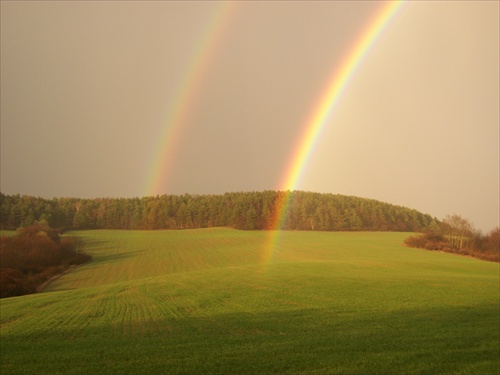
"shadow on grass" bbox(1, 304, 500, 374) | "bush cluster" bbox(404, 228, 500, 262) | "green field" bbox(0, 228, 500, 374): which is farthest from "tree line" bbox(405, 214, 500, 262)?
"shadow on grass" bbox(1, 304, 500, 374)

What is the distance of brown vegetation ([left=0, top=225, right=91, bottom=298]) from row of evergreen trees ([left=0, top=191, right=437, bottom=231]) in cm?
4968

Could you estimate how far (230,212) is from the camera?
12562cm

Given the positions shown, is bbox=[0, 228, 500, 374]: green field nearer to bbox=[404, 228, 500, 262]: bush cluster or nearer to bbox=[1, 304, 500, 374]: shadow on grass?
bbox=[1, 304, 500, 374]: shadow on grass

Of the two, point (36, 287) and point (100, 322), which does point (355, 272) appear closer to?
point (100, 322)

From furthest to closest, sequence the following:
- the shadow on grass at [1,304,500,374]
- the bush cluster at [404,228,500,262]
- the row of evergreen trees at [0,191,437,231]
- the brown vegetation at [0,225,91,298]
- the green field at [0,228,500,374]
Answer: the row of evergreen trees at [0,191,437,231] < the bush cluster at [404,228,500,262] < the brown vegetation at [0,225,91,298] < the green field at [0,228,500,374] < the shadow on grass at [1,304,500,374]

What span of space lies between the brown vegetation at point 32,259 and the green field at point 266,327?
66.9ft

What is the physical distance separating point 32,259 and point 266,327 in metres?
52.3

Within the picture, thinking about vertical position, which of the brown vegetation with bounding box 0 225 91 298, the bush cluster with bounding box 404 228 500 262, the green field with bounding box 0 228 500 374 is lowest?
the brown vegetation with bounding box 0 225 91 298

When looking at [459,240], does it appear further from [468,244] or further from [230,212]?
[230,212]

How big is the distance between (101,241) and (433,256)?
225 ft

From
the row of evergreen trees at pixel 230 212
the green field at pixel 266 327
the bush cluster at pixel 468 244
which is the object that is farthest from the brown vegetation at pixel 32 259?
the bush cluster at pixel 468 244

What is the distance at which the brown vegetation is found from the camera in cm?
4719

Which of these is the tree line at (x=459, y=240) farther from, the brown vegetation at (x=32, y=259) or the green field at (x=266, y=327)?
the brown vegetation at (x=32, y=259)

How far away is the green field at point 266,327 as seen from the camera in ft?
42.0
